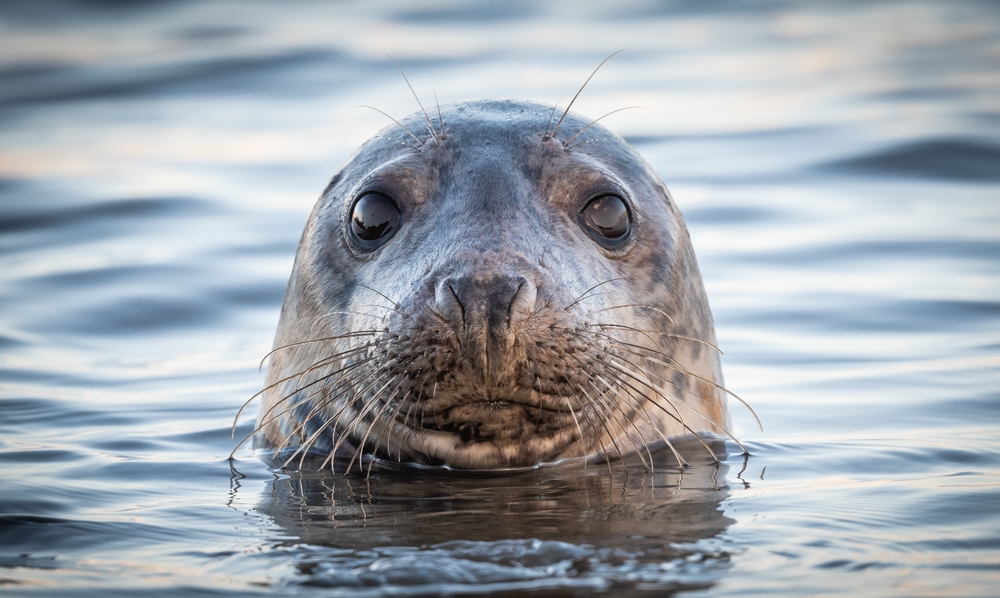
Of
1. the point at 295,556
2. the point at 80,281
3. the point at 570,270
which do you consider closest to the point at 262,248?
the point at 80,281

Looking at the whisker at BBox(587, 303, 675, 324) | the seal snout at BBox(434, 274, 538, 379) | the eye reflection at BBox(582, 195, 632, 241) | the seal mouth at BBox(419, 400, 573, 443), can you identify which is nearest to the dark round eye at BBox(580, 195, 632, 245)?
the eye reflection at BBox(582, 195, 632, 241)

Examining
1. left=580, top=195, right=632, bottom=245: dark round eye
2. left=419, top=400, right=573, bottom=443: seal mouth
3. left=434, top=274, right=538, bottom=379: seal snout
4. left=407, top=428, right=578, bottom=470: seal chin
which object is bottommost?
left=407, top=428, right=578, bottom=470: seal chin

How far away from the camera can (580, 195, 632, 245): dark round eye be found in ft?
13.4

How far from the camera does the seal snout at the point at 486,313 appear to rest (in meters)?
3.27

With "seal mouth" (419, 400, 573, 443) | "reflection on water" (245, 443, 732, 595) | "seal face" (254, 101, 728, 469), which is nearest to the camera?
"reflection on water" (245, 443, 732, 595)

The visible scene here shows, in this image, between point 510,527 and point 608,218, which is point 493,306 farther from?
point 608,218

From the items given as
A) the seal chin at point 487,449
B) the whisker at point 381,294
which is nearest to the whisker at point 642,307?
the seal chin at point 487,449

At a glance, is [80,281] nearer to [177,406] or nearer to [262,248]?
[262,248]

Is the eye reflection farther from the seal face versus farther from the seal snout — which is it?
the seal snout

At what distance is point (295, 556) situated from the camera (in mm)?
2963

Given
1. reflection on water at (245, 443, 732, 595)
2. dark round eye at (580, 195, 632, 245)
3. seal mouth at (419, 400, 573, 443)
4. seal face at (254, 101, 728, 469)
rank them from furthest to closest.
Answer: dark round eye at (580, 195, 632, 245) < seal mouth at (419, 400, 573, 443) < seal face at (254, 101, 728, 469) < reflection on water at (245, 443, 732, 595)

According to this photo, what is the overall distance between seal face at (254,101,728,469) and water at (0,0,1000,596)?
180 millimetres

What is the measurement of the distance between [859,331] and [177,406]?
123 inches

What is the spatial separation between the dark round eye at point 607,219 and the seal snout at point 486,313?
0.77m
